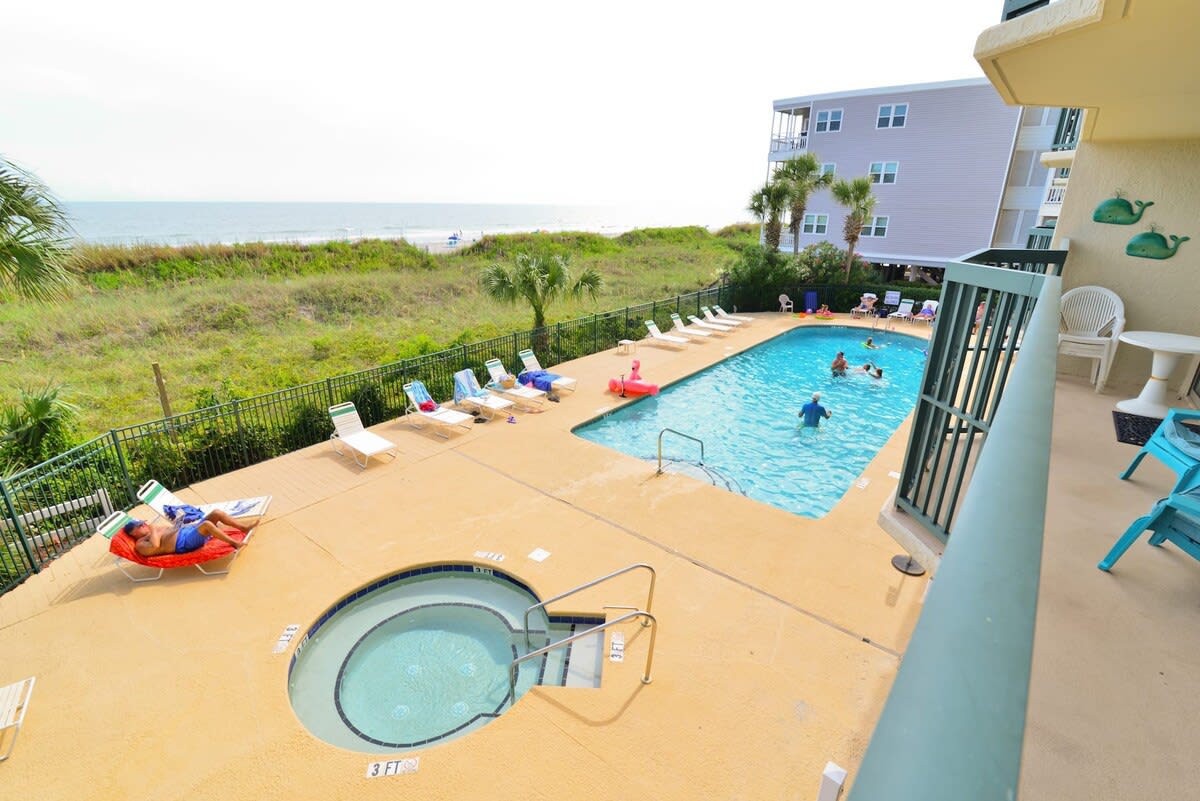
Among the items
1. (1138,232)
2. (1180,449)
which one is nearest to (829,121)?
(1138,232)

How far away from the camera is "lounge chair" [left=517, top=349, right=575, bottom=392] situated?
613 inches

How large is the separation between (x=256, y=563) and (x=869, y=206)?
27207 mm

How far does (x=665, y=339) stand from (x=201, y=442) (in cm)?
1436

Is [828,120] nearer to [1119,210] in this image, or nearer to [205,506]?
[1119,210]

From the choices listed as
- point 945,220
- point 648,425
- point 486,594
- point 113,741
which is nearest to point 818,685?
point 486,594

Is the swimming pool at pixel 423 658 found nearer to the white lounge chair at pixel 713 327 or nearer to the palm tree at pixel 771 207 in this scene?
the white lounge chair at pixel 713 327

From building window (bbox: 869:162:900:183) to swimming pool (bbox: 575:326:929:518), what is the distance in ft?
51.3

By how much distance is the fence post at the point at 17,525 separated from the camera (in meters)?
7.71

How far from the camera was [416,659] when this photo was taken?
7.04m

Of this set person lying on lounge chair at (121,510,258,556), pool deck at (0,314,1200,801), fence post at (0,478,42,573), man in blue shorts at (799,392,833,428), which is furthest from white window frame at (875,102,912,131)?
fence post at (0,478,42,573)

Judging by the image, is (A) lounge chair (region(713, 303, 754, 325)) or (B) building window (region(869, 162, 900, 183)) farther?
(B) building window (region(869, 162, 900, 183))

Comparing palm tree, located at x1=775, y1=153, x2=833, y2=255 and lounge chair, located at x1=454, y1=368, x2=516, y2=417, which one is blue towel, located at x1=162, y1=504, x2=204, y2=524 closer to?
lounge chair, located at x1=454, y1=368, x2=516, y2=417

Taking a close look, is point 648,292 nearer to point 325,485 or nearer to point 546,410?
point 546,410

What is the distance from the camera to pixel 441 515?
31.3 feet
